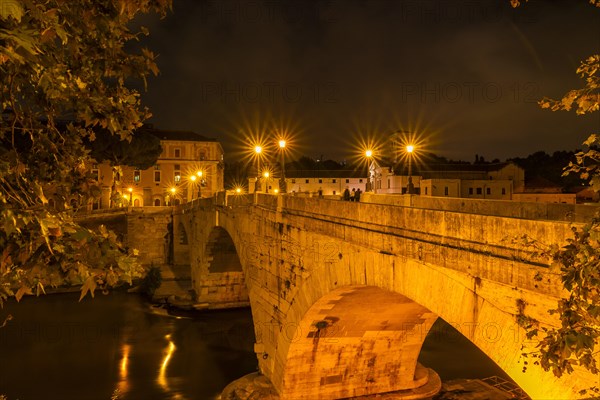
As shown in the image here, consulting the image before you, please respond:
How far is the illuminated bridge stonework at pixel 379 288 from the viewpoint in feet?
19.9

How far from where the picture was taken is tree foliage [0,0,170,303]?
3.73 metres

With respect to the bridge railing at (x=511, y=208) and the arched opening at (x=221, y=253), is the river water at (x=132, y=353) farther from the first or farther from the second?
the bridge railing at (x=511, y=208)

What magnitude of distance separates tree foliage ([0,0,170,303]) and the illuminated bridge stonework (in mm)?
4270

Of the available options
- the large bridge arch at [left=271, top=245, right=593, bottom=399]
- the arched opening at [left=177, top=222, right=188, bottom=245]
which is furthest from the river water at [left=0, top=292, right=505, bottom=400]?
the arched opening at [left=177, top=222, right=188, bottom=245]

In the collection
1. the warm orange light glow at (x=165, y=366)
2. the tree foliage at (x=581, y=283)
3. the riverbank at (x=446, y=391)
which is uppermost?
the tree foliage at (x=581, y=283)

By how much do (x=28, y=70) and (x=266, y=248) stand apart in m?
12.8

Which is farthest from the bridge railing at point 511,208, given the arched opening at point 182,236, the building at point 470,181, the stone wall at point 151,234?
the stone wall at point 151,234

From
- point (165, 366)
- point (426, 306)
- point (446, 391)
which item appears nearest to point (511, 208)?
point (426, 306)

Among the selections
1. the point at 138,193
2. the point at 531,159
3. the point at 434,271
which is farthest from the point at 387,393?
the point at 531,159

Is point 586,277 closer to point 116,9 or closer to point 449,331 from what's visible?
point 116,9

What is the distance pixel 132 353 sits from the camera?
2417cm

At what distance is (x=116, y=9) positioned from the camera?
4.27 m

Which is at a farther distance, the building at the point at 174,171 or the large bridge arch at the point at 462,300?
the building at the point at 174,171

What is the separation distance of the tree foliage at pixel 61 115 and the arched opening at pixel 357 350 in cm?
881
